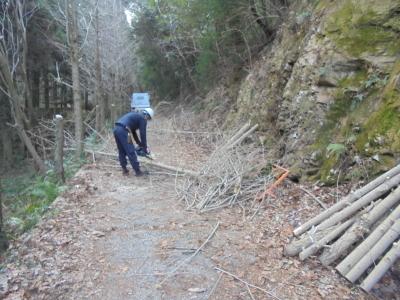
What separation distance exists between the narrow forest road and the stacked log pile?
0.49 ft

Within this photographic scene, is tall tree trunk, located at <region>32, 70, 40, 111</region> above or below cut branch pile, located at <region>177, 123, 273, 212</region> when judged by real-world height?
above

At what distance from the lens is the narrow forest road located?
11.2 feet

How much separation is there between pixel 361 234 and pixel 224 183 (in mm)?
2538

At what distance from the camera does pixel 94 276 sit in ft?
12.0

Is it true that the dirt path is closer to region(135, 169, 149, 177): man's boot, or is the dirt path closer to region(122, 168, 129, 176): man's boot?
region(135, 169, 149, 177): man's boot

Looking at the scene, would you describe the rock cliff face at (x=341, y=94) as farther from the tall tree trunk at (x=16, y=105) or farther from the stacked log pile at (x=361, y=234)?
the tall tree trunk at (x=16, y=105)

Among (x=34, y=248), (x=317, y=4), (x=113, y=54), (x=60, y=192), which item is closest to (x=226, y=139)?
(x=317, y=4)

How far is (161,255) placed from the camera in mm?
4090

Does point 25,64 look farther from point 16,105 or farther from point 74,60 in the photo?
point 74,60

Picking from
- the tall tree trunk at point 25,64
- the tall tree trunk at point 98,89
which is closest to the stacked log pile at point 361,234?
the tall tree trunk at point 98,89

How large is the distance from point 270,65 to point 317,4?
81.3 inches

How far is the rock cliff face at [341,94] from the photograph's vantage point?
4758mm

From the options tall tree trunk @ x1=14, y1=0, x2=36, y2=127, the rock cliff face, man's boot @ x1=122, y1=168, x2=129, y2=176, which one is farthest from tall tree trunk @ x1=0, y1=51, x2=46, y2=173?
the rock cliff face

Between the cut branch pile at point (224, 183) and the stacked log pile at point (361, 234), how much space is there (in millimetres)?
1587
